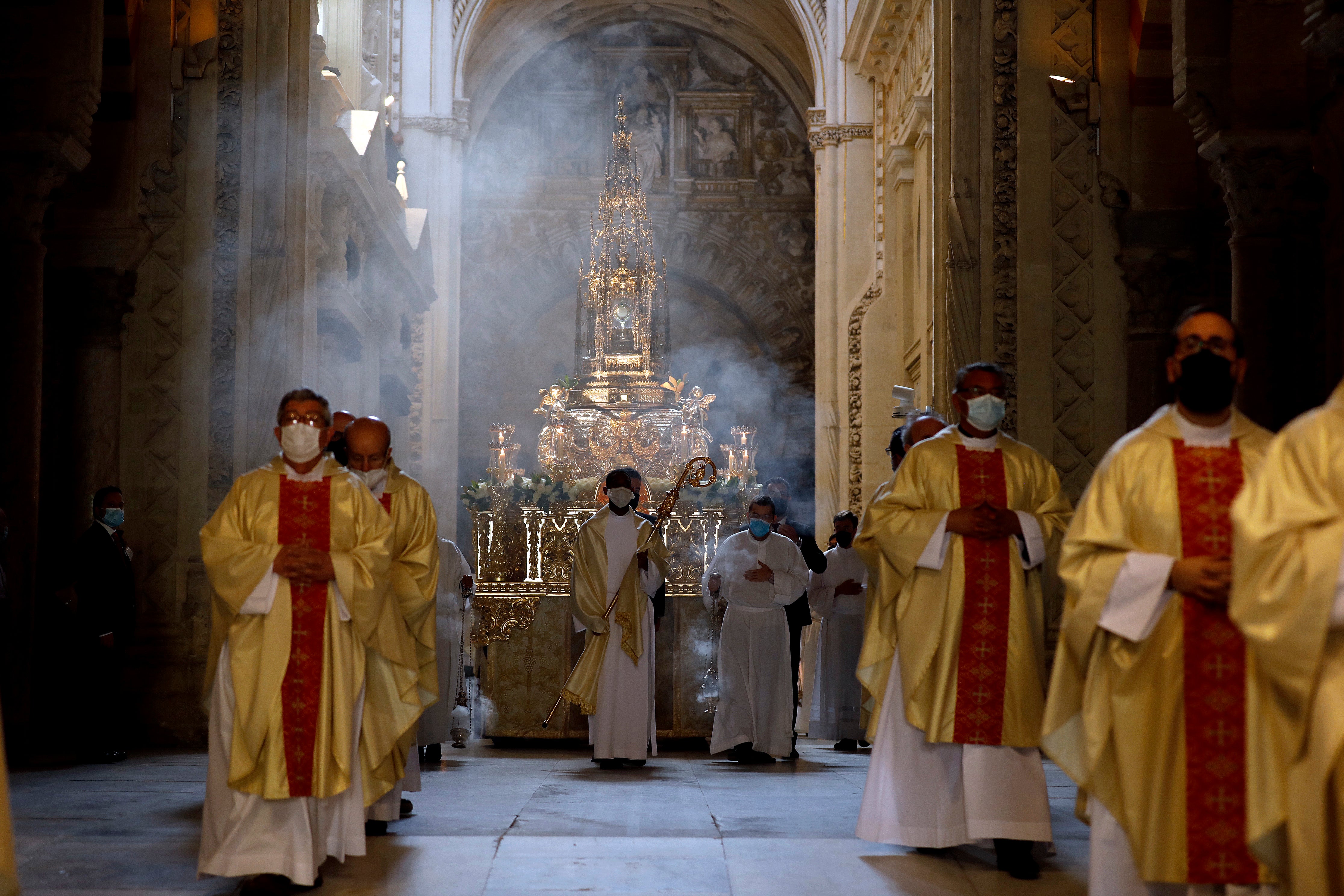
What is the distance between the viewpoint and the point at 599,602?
9.04 m

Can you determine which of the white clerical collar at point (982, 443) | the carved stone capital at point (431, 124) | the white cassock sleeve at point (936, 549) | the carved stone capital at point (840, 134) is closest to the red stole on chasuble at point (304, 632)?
the white cassock sleeve at point (936, 549)

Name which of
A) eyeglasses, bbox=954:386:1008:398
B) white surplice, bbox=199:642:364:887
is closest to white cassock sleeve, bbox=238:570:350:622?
white surplice, bbox=199:642:364:887

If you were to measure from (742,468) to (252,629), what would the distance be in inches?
426

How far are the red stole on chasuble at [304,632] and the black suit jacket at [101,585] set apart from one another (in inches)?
157

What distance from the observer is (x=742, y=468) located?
1543 centimetres

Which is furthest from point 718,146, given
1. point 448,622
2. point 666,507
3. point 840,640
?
point 448,622

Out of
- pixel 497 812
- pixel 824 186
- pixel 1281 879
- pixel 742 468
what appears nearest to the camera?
pixel 1281 879

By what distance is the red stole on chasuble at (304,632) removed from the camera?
15.7 feet

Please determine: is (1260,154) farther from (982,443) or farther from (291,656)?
(291,656)

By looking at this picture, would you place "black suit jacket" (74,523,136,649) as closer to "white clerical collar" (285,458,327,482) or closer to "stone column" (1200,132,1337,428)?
"white clerical collar" (285,458,327,482)

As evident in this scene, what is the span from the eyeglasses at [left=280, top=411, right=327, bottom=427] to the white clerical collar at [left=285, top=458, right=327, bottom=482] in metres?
0.14

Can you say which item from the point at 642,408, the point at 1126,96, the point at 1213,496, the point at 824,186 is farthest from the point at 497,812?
the point at 824,186

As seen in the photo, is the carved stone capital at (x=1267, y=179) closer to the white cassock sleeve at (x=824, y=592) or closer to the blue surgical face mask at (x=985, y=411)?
the blue surgical face mask at (x=985, y=411)

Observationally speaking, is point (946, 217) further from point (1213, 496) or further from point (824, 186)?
point (824, 186)
